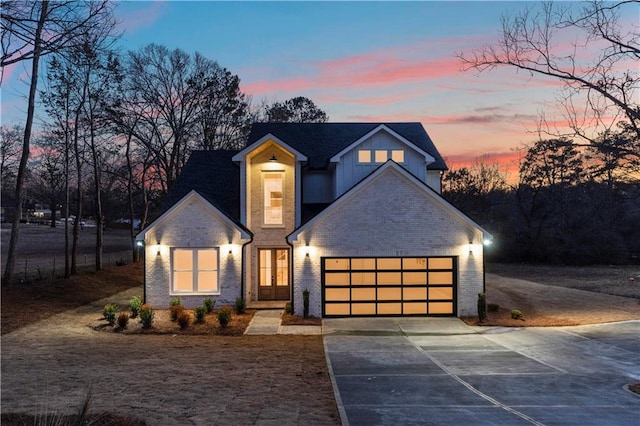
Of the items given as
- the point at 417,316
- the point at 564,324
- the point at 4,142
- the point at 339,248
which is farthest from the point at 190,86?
the point at 564,324

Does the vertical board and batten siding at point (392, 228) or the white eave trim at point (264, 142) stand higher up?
the white eave trim at point (264, 142)

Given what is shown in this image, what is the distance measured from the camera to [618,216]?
48.5m

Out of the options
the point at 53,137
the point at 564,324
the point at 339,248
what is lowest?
the point at 564,324

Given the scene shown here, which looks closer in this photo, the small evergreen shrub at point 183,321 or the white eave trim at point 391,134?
the small evergreen shrub at point 183,321

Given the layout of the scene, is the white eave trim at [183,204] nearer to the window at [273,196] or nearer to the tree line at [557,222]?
the window at [273,196]

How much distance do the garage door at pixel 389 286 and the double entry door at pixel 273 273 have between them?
3192mm

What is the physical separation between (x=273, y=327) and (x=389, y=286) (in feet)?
15.7

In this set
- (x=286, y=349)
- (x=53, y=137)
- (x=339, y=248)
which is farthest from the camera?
(x=53, y=137)

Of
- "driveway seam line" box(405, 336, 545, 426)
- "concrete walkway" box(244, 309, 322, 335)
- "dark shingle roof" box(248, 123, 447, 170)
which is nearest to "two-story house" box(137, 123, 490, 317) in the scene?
"dark shingle roof" box(248, 123, 447, 170)

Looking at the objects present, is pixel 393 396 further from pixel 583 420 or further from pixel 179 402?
pixel 179 402

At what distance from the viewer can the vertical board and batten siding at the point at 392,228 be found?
18.0 meters

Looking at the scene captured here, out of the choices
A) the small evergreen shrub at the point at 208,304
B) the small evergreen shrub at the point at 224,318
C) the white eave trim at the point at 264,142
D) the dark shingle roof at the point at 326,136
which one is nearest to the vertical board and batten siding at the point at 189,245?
the small evergreen shrub at the point at 208,304

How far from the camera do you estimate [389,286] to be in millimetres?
18219

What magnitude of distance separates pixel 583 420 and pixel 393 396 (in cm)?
318
